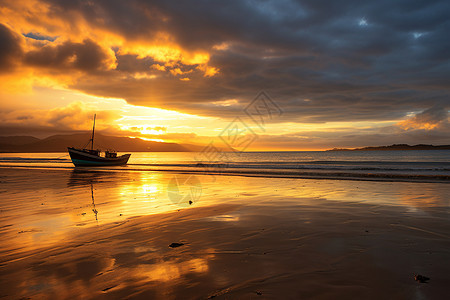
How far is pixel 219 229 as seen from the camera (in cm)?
721

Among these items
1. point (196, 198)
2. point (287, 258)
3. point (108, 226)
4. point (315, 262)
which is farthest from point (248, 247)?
point (196, 198)

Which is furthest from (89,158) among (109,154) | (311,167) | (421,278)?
(421,278)

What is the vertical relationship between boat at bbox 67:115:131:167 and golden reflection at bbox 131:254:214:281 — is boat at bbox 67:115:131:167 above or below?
above

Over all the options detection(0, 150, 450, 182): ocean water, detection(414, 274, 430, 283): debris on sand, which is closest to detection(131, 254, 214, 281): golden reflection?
detection(414, 274, 430, 283): debris on sand

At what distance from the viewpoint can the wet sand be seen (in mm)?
3801

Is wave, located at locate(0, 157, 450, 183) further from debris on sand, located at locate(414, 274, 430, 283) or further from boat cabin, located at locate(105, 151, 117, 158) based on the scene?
debris on sand, located at locate(414, 274, 430, 283)

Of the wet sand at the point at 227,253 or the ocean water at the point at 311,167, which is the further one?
the ocean water at the point at 311,167

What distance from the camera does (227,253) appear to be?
5273 millimetres

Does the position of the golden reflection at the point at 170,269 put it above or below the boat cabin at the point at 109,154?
below

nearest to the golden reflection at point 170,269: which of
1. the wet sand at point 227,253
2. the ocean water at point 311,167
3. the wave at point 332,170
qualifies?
the wet sand at point 227,253

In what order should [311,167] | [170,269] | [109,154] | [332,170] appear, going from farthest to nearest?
[109,154] < [311,167] < [332,170] < [170,269]

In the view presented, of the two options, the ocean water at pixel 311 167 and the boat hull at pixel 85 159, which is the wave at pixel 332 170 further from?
→ the boat hull at pixel 85 159

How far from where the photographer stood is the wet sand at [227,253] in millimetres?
3801

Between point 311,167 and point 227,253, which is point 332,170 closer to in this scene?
point 311,167
